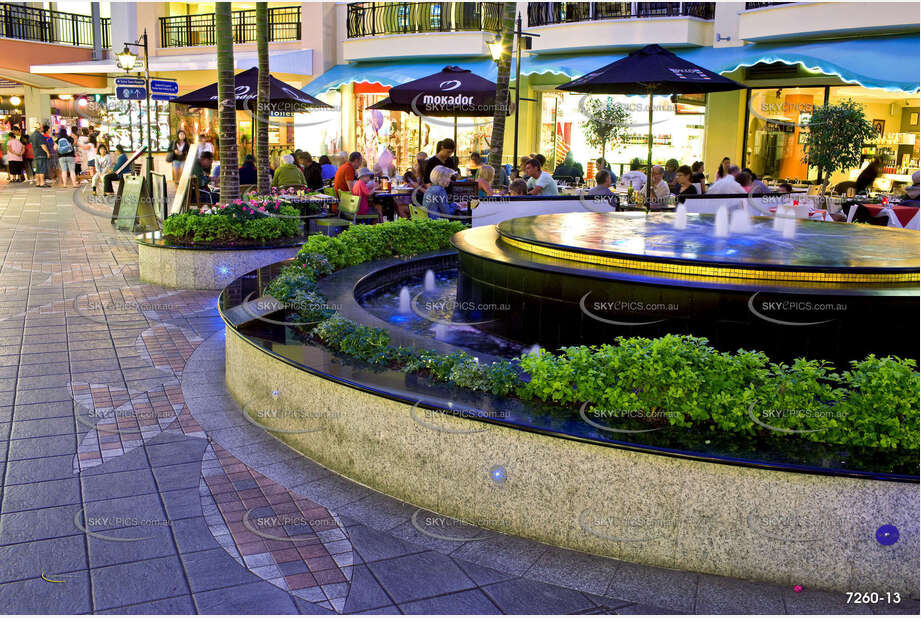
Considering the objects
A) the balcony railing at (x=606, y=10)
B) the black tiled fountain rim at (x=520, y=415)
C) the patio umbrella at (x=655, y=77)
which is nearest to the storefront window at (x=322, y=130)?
the balcony railing at (x=606, y=10)

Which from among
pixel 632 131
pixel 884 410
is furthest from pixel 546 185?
pixel 632 131

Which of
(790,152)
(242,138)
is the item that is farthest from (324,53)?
(790,152)

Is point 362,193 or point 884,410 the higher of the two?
point 362,193

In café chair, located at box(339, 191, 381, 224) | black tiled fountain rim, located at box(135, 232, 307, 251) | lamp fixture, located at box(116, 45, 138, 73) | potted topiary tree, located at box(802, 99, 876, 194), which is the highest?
lamp fixture, located at box(116, 45, 138, 73)

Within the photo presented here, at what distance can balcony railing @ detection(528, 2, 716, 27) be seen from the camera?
64.6 feet

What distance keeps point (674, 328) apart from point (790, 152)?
1478 cm

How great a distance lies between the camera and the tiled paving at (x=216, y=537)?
12.4 feet

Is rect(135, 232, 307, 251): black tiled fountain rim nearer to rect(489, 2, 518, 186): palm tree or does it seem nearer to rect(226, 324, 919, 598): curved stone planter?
rect(489, 2, 518, 186): palm tree

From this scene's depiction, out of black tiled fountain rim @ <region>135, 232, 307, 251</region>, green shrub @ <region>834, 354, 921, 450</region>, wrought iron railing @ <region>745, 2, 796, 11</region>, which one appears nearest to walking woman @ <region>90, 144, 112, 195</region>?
black tiled fountain rim @ <region>135, 232, 307, 251</region>

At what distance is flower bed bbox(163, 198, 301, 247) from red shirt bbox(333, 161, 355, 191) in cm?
339

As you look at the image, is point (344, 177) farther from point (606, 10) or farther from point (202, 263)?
point (606, 10)

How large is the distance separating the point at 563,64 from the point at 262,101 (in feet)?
29.2

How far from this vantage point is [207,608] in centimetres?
370

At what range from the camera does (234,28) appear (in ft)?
95.6
